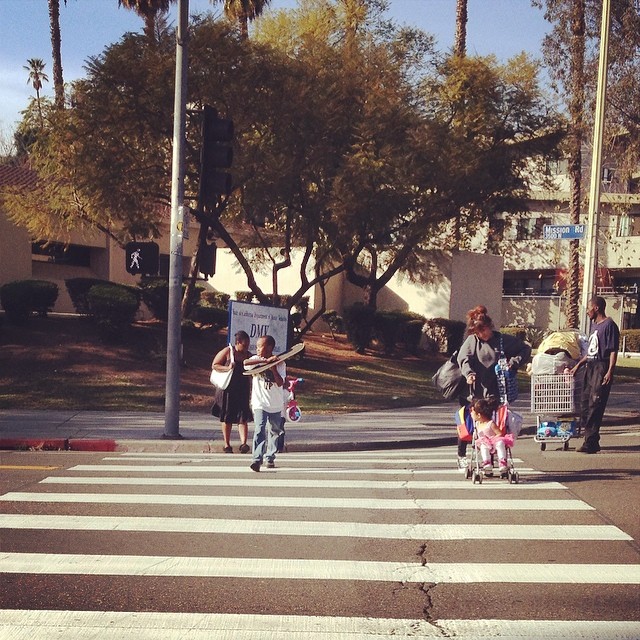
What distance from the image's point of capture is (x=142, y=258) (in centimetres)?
1321

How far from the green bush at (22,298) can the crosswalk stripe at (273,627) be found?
67.5 feet

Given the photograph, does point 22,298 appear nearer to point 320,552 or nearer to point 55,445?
point 55,445

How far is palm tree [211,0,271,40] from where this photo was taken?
31312mm

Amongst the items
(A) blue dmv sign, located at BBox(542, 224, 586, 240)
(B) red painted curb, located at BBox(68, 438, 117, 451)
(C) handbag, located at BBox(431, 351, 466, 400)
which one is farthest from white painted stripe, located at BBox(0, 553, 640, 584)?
(A) blue dmv sign, located at BBox(542, 224, 586, 240)

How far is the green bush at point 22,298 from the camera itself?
24.6m

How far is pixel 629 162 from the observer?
2712 cm

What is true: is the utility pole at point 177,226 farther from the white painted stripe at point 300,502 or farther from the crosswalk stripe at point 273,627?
the crosswalk stripe at point 273,627

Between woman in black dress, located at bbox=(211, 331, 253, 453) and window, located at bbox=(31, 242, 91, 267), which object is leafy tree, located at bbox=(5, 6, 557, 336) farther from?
woman in black dress, located at bbox=(211, 331, 253, 453)

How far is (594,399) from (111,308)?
15.3m

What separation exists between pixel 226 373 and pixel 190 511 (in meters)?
4.21

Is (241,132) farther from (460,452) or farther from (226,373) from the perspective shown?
(460,452)

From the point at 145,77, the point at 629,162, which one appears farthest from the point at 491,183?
the point at 145,77

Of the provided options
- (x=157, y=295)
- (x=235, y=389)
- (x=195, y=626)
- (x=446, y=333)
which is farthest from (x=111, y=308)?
(x=195, y=626)

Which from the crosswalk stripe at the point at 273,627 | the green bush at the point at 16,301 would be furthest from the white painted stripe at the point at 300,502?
the green bush at the point at 16,301
